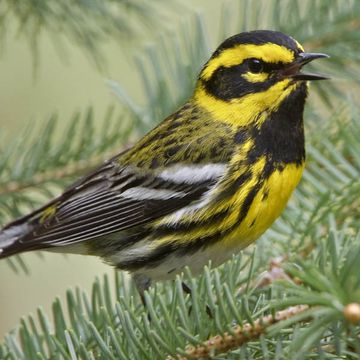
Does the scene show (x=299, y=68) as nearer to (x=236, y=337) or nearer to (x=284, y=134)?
(x=284, y=134)

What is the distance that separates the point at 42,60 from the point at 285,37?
248 centimetres

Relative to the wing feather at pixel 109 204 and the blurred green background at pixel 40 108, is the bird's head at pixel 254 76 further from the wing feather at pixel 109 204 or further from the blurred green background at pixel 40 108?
the blurred green background at pixel 40 108

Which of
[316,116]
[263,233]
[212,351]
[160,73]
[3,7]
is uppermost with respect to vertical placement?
[3,7]

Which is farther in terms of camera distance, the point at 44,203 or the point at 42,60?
the point at 42,60

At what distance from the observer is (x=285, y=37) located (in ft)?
8.33

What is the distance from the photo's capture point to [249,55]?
2646mm

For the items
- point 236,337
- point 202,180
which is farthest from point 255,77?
point 236,337

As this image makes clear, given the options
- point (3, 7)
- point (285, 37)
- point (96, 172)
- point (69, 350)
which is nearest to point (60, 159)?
point (96, 172)

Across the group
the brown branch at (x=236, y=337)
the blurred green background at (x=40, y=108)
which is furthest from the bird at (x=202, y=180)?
the blurred green background at (x=40, y=108)

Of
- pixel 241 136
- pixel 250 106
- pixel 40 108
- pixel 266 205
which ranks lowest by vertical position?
pixel 266 205

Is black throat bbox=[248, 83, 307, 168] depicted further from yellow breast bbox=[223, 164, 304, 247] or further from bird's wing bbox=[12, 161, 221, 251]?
bird's wing bbox=[12, 161, 221, 251]

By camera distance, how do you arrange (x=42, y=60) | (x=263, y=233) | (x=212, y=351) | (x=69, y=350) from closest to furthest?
(x=212, y=351), (x=69, y=350), (x=263, y=233), (x=42, y=60)

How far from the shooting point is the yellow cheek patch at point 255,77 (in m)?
2.64

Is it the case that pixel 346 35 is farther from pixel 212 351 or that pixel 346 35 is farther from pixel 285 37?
pixel 212 351
